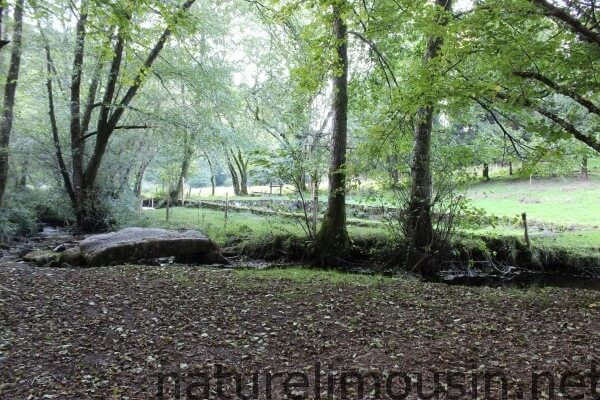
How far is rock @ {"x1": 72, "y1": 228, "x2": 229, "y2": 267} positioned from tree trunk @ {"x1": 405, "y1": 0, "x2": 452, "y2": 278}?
485cm

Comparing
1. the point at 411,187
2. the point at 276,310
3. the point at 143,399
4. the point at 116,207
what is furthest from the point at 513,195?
the point at 143,399

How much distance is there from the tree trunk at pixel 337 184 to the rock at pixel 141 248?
9.12ft

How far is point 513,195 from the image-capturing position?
92.1 feet

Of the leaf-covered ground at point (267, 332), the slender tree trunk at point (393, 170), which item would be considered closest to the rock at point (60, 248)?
the leaf-covered ground at point (267, 332)

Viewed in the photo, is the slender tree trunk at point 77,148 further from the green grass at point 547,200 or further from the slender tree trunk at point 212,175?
the green grass at point 547,200

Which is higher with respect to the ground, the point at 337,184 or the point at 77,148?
the point at 77,148

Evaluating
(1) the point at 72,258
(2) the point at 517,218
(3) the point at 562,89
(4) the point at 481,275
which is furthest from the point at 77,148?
(3) the point at 562,89

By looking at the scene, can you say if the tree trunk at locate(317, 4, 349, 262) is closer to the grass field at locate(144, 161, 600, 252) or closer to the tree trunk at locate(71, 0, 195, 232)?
the grass field at locate(144, 161, 600, 252)

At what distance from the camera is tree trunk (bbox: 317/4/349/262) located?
34.8ft

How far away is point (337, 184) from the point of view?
10703mm

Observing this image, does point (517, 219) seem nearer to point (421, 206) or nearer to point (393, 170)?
point (421, 206)

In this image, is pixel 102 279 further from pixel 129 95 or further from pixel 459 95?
pixel 129 95

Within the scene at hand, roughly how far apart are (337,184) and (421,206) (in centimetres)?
205

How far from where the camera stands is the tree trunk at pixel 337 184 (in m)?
10.6
